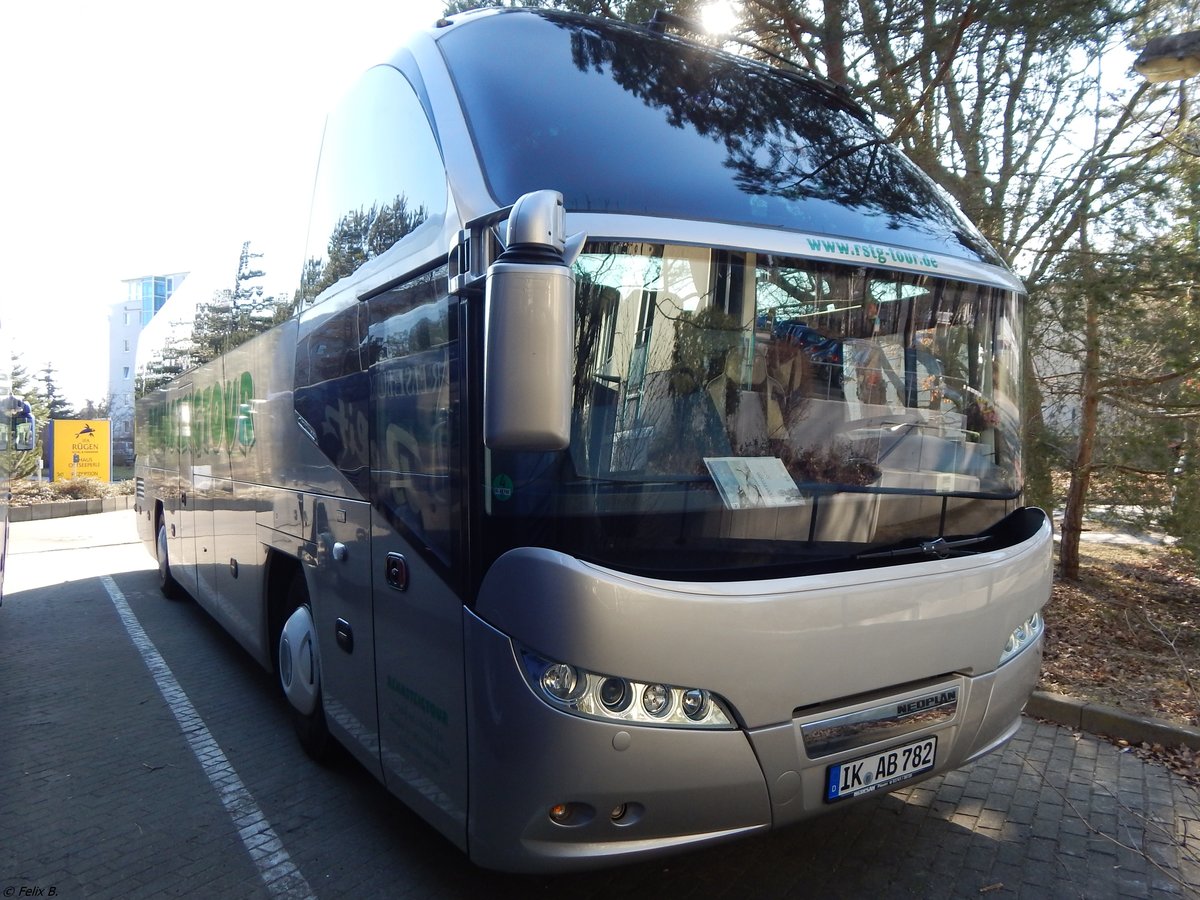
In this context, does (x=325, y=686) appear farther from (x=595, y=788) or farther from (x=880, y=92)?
(x=880, y=92)

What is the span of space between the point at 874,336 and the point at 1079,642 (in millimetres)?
5295

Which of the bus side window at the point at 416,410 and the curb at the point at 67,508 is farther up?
the bus side window at the point at 416,410

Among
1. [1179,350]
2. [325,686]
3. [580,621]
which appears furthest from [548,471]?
[1179,350]

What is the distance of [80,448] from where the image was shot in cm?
2836

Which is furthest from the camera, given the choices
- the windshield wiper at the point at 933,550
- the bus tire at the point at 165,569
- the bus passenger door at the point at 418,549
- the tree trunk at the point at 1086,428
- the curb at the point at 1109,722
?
the bus tire at the point at 165,569

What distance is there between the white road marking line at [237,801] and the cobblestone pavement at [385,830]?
0.01 meters

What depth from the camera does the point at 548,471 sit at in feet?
9.22

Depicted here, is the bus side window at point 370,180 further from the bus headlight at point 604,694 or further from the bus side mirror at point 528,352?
the bus headlight at point 604,694

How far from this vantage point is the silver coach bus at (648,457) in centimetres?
275

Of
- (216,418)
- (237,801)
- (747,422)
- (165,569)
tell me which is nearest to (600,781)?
(747,422)

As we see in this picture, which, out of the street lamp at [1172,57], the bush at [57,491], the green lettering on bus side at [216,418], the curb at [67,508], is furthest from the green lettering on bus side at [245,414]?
the bush at [57,491]

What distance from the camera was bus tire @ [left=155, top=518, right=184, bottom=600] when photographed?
9508mm

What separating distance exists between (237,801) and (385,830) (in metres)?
0.91

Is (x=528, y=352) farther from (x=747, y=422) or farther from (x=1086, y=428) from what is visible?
(x=1086, y=428)
